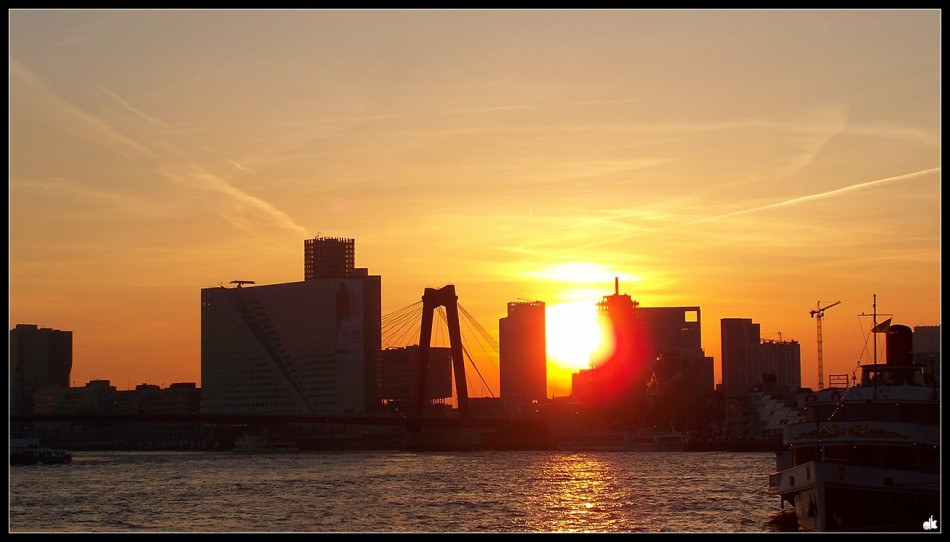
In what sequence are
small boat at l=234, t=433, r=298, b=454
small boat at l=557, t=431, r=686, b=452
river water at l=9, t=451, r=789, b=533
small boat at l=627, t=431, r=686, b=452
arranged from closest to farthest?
river water at l=9, t=451, r=789, b=533, small boat at l=627, t=431, r=686, b=452, small boat at l=557, t=431, r=686, b=452, small boat at l=234, t=433, r=298, b=454

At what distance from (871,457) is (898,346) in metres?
5.32

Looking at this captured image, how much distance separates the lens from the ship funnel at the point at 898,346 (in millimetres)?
40406

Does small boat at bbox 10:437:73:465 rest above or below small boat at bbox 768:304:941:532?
below

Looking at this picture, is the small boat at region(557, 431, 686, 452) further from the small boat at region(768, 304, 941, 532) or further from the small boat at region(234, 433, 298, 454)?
the small boat at region(768, 304, 941, 532)

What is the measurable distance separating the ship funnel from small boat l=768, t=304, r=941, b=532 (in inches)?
23.0

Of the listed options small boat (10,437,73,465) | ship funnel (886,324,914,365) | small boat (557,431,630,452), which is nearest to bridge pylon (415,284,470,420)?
small boat (557,431,630,452)

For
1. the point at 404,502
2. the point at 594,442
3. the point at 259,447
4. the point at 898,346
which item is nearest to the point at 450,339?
the point at 594,442

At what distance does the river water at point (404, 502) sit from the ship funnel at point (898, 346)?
660 centimetres

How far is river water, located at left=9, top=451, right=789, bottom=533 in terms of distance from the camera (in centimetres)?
4444

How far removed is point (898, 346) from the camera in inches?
1597
